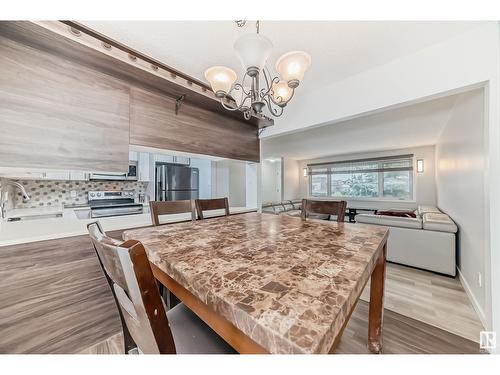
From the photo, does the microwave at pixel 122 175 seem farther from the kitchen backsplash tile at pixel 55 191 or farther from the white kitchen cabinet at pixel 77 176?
the kitchen backsplash tile at pixel 55 191

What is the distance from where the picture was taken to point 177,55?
160 centimetres

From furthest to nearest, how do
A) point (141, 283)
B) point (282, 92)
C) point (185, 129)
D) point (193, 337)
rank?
point (185, 129)
point (282, 92)
point (193, 337)
point (141, 283)

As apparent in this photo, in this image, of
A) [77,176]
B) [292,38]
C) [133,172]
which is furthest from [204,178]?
[292,38]

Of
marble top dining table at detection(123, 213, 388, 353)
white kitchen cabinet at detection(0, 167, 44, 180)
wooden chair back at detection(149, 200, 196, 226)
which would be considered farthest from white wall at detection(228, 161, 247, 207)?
marble top dining table at detection(123, 213, 388, 353)

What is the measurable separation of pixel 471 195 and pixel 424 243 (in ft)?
2.87

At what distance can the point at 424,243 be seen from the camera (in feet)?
8.28

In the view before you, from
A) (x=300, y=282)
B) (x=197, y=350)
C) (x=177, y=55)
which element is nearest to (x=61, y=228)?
(x=197, y=350)

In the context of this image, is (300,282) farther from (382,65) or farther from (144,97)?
(382,65)

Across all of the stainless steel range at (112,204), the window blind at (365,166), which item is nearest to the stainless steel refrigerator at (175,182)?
the stainless steel range at (112,204)

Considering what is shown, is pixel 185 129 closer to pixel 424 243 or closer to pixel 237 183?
pixel 237 183

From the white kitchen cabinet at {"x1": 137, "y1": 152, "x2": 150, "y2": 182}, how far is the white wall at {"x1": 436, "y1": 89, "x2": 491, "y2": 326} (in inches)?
175

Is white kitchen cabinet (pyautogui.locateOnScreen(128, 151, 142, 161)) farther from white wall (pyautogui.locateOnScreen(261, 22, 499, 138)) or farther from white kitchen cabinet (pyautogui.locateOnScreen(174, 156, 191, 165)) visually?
white wall (pyautogui.locateOnScreen(261, 22, 499, 138))

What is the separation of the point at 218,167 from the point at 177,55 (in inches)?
126
